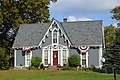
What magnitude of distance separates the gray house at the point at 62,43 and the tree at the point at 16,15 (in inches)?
296

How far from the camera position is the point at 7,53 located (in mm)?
53250

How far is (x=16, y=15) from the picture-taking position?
53656mm

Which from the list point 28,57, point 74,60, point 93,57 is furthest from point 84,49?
point 28,57

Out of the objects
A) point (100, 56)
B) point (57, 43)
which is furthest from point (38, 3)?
point (100, 56)

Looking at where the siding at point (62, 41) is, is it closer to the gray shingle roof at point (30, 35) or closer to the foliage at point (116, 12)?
the gray shingle roof at point (30, 35)

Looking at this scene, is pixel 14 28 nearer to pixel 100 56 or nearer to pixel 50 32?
pixel 50 32

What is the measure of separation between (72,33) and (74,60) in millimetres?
4651

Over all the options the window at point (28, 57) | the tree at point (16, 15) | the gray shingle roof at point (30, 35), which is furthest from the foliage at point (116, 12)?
the window at point (28, 57)

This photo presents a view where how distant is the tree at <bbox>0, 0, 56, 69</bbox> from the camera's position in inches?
2083

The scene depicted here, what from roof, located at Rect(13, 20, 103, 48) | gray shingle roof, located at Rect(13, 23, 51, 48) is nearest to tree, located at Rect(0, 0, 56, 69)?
gray shingle roof, located at Rect(13, 23, 51, 48)

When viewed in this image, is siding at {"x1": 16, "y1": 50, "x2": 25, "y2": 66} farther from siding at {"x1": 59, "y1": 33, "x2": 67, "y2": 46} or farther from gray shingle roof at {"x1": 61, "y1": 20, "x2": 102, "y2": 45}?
gray shingle roof at {"x1": 61, "y1": 20, "x2": 102, "y2": 45}

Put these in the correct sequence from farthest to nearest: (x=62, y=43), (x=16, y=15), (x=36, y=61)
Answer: (x=16, y=15), (x=62, y=43), (x=36, y=61)

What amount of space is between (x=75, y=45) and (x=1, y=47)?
633 inches

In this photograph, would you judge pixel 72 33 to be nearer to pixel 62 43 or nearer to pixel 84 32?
pixel 84 32
